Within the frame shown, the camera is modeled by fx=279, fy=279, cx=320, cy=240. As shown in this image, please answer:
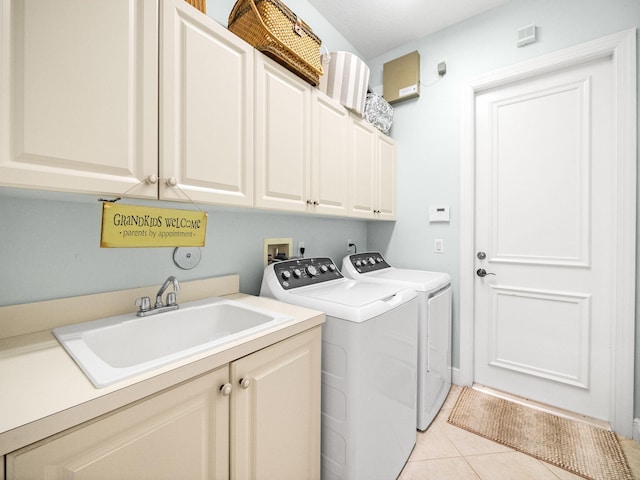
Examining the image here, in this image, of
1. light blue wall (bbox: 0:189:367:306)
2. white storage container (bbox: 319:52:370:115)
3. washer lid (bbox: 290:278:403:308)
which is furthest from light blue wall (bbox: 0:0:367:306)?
white storage container (bbox: 319:52:370:115)

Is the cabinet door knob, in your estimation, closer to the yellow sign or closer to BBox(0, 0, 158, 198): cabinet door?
the yellow sign

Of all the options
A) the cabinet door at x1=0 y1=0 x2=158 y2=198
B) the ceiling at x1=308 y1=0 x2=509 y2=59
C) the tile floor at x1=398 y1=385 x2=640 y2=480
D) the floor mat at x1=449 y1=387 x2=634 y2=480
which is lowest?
the tile floor at x1=398 y1=385 x2=640 y2=480

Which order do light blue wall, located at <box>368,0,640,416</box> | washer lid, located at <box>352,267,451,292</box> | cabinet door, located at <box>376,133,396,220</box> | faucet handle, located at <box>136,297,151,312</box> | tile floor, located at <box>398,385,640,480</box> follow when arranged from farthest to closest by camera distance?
cabinet door, located at <box>376,133,396,220</box>, light blue wall, located at <box>368,0,640,416</box>, washer lid, located at <box>352,267,451,292</box>, tile floor, located at <box>398,385,640,480</box>, faucet handle, located at <box>136,297,151,312</box>

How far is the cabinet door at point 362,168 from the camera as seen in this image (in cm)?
194

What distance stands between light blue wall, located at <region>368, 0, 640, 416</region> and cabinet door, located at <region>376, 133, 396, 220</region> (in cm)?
8

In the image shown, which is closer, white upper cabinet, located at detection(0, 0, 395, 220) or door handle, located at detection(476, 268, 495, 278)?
white upper cabinet, located at detection(0, 0, 395, 220)

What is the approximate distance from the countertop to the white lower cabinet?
0.03m

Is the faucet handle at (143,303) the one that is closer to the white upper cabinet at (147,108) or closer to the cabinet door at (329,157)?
the white upper cabinet at (147,108)

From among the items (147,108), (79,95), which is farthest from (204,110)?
(79,95)

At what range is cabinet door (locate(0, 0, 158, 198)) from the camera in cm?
69

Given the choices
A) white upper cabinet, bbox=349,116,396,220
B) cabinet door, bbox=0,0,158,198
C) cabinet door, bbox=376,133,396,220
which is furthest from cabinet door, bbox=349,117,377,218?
cabinet door, bbox=0,0,158,198

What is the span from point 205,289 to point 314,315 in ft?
2.02

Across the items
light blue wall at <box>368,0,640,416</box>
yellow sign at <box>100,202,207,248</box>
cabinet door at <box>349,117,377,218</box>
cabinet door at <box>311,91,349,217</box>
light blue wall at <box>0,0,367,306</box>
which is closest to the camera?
yellow sign at <box>100,202,207,248</box>

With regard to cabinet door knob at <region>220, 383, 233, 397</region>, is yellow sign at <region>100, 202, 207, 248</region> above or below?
above
